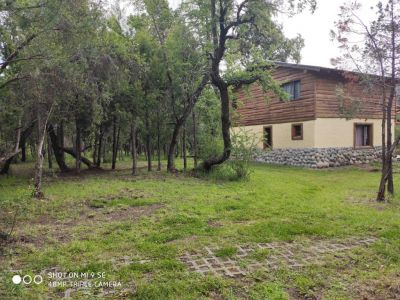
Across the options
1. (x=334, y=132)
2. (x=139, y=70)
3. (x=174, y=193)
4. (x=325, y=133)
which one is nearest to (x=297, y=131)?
(x=325, y=133)

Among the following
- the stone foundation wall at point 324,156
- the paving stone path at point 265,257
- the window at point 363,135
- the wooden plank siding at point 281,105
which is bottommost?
the paving stone path at point 265,257

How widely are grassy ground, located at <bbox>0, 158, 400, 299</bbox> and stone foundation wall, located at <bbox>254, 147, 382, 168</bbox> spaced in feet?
22.2

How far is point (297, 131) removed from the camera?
54.5 ft

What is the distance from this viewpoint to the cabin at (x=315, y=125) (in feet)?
50.3

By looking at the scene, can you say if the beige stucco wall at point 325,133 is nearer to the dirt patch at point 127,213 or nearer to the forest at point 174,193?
the forest at point 174,193

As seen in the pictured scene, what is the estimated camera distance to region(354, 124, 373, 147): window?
16.9m

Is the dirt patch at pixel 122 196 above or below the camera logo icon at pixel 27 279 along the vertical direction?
above

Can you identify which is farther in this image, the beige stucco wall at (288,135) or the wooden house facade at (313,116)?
the beige stucco wall at (288,135)

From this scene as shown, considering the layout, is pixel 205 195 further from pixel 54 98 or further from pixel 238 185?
pixel 54 98

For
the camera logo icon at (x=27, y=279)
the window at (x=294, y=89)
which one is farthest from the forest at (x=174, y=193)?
the window at (x=294, y=89)

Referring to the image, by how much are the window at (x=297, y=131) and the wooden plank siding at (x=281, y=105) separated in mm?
374

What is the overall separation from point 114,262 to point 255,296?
70.3 inches

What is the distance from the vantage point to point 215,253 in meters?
4.04

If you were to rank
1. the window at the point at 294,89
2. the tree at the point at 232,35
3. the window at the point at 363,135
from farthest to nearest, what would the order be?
the window at the point at 363,135 → the window at the point at 294,89 → the tree at the point at 232,35
